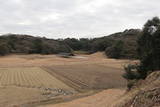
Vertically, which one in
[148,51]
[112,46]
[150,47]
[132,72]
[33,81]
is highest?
[112,46]

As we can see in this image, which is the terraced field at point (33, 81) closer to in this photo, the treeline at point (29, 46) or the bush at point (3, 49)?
the bush at point (3, 49)

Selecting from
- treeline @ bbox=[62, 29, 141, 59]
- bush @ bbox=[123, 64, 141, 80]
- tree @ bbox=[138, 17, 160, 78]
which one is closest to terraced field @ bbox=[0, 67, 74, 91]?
bush @ bbox=[123, 64, 141, 80]

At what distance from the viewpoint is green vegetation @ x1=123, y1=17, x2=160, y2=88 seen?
29875 millimetres

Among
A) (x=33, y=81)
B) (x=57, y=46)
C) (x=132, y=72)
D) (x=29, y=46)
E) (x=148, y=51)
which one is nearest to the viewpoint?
(x=148, y=51)

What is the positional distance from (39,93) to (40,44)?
89869 mm

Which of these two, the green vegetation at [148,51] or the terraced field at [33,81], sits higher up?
the green vegetation at [148,51]

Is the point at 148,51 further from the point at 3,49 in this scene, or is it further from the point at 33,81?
the point at 3,49

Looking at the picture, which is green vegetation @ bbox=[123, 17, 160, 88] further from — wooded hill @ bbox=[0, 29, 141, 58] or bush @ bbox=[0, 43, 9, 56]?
bush @ bbox=[0, 43, 9, 56]

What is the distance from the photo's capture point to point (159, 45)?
29.7 metres

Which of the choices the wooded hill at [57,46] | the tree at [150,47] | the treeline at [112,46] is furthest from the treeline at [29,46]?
the tree at [150,47]

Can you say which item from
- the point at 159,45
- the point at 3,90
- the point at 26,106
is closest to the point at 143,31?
the point at 159,45

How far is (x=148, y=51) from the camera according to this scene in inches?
1188

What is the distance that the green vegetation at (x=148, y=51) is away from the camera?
29875 millimetres

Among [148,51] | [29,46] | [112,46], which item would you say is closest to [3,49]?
[29,46]
